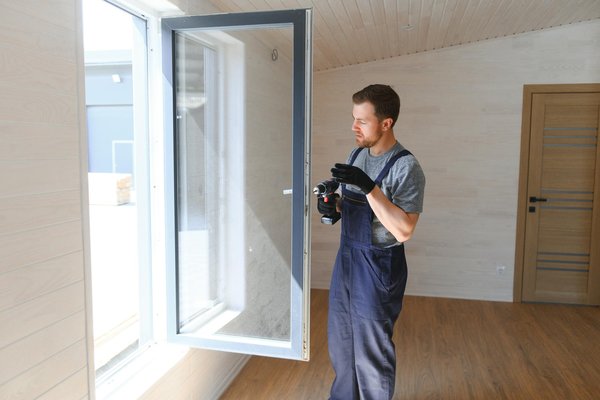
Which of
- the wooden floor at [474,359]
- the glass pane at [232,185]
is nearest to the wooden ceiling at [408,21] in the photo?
the glass pane at [232,185]

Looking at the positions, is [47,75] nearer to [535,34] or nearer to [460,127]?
[460,127]

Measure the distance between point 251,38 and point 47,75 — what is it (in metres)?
0.97

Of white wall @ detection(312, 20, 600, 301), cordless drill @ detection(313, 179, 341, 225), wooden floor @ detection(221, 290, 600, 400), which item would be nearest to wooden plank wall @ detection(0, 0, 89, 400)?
cordless drill @ detection(313, 179, 341, 225)

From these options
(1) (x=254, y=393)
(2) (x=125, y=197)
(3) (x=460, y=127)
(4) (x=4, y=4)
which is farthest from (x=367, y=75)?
(2) (x=125, y=197)

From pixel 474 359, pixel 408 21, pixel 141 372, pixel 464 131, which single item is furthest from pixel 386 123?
pixel 464 131

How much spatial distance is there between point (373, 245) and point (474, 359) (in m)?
1.78

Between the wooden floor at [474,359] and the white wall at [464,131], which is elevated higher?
the white wall at [464,131]

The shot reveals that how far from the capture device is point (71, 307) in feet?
5.41

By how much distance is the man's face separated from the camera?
206cm

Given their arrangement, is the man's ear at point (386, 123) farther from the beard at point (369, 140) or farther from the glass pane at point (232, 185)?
the glass pane at point (232, 185)

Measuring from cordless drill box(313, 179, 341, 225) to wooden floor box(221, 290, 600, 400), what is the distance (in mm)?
1221

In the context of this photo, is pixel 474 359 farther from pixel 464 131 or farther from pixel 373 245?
pixel 464 131

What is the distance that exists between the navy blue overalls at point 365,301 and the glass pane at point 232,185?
0.83ft

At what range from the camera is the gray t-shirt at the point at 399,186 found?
79.2 inches
